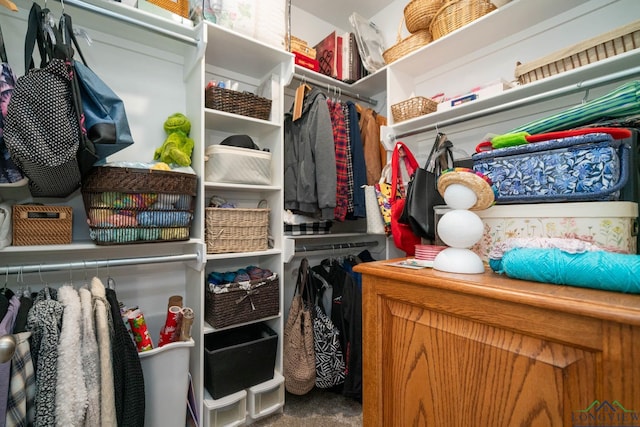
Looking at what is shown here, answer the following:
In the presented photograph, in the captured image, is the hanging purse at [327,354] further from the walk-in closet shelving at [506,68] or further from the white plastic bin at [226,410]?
the walk-in closet shelving at [506,68]

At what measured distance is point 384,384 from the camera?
731 mm

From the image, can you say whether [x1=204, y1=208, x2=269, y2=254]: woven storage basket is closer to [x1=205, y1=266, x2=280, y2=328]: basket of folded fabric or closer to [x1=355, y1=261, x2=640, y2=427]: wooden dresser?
[x1=205, y1=266, x2=280, y2=328]: basket of folded fabric

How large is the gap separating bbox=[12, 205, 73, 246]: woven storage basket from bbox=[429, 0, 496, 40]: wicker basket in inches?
73.0

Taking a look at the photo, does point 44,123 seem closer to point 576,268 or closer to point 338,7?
point 576,268

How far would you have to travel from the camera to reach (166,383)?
1.17 metres

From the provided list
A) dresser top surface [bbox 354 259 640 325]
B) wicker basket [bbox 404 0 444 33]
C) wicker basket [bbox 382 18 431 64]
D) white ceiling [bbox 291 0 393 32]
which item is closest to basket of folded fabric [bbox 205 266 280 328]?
dresser top surface [bbox 354 259 640 325]

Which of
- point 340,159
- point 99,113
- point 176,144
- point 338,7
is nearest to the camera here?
point 99,113

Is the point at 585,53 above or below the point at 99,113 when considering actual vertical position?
above

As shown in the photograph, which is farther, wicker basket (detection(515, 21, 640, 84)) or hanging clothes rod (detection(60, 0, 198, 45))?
hanging clothes rod (detection(60, 0, 198, 45))

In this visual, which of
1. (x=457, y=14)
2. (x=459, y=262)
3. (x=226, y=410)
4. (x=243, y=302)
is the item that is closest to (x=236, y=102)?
(x=243, y=302)

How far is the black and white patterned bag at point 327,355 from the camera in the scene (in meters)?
1.53

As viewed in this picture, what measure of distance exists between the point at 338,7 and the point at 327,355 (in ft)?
7.46

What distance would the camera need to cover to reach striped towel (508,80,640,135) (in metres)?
0.76

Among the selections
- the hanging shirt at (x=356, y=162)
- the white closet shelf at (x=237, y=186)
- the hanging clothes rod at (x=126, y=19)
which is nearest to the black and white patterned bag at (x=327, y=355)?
the hanging shirt at (x=356, y=162)
